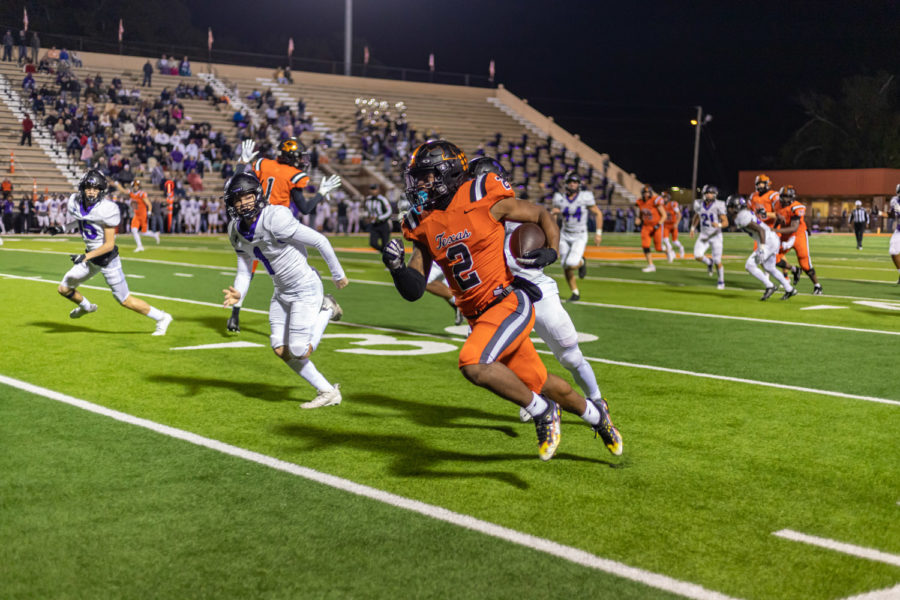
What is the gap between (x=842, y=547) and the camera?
4.19 metres

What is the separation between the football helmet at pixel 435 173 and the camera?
17.1ft

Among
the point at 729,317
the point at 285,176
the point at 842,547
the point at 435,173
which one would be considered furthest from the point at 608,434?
the point at 729,317

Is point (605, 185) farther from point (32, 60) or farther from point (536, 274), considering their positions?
point (536, 274)

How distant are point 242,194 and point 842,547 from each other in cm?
453

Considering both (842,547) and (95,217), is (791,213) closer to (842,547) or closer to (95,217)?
(95,217)

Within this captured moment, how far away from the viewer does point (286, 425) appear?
6.47 m

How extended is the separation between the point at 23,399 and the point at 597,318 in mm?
7387

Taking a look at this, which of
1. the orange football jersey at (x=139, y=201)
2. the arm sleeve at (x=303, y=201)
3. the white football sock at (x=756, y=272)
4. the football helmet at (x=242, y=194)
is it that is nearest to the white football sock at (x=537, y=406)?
the football helmet at (x=242, y=194)

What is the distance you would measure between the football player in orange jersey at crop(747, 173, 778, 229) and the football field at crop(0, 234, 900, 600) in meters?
5.30

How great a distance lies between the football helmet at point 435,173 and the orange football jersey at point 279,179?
17.5 ft

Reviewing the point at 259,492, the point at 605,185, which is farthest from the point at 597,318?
the point at 605,185

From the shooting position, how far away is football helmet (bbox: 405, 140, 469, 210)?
522 centimetres

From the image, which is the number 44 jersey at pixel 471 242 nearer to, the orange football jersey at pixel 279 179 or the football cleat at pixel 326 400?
the football cleat at pixel 326 400

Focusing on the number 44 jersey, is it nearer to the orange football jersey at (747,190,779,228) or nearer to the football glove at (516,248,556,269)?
the football glove at (516,248,556,269)
